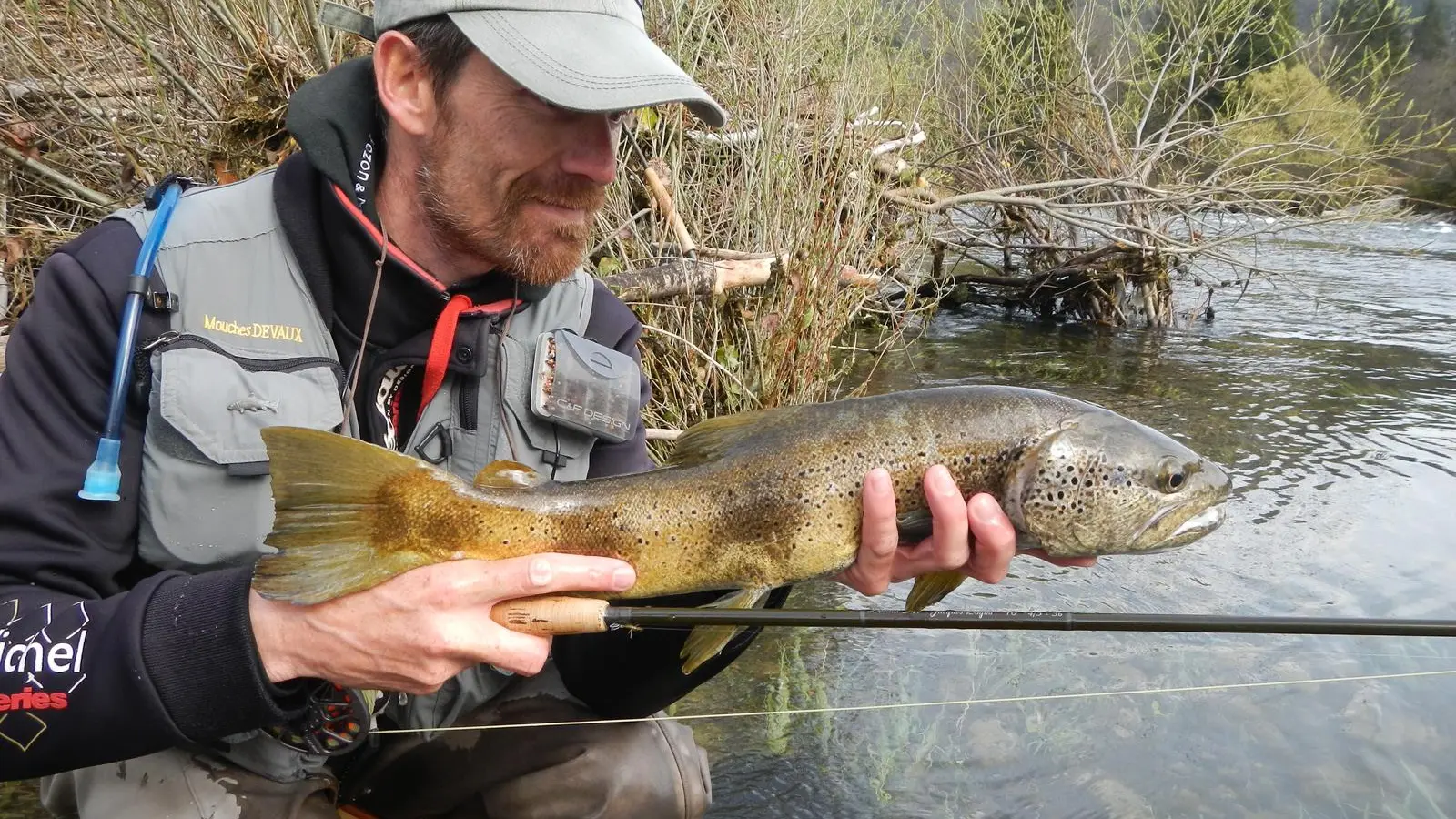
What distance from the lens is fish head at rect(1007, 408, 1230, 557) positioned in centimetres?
229

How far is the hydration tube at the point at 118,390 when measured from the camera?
2029mm

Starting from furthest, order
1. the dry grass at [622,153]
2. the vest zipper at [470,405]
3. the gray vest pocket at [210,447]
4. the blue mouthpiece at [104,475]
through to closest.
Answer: the dry grass at [622,153] → the vest zipper at [470,405] → the gray vest pocket at [210,447] → the blue mouthpiece at [104,475]

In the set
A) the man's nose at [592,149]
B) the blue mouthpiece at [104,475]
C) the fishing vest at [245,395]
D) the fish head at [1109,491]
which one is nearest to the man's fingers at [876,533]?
the fish head at [1109,491]

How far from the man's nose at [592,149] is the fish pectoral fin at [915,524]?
3.62 feet

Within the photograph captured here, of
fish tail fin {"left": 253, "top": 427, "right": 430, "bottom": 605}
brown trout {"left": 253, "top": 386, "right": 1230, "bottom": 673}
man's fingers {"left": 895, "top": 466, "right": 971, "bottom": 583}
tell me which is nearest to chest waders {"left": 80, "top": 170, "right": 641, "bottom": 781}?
fish tail fin {"left": 253, "top": 427, "right": 430, "bottom": 605}

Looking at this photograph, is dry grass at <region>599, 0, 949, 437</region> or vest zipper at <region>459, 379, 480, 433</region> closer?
vest zipper at <region>459, 379, 480, 433</region>

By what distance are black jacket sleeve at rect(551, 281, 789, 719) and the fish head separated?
28.3 inches

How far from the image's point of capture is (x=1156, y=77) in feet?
42.2

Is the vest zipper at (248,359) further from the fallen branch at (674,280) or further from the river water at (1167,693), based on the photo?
the fallen branch at (674,280)

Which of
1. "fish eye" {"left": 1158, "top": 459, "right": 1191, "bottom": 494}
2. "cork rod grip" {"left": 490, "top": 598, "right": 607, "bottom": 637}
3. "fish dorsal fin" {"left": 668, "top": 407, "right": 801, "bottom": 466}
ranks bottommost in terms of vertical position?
"cork rod grip" {"left": 490, "top": 598, "right": 607, "bottom": 637}

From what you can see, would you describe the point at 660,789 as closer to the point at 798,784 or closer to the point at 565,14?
the point at 798,784

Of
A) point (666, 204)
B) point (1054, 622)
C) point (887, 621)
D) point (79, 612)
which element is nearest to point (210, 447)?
point (79, 612)

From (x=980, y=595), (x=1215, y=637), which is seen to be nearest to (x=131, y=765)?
(x=980, y=595)

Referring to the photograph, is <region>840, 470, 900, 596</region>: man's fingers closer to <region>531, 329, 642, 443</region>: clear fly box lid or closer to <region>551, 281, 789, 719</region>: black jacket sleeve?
<region>551, 281, 789, 719</region>: black jacket sleeve
